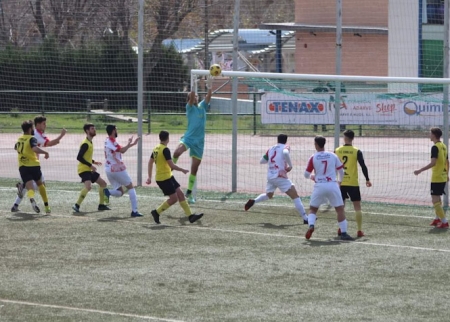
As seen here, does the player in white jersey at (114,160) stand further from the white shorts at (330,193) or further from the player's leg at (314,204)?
the white shorts at (330,193)

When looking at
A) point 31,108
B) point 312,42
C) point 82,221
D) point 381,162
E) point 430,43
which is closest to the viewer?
point 82,221

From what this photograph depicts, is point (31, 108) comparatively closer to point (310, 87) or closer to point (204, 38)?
point (204, 38)

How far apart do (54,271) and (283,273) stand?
9.06ft

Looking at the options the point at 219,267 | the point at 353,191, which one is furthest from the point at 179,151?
the point at 219,267

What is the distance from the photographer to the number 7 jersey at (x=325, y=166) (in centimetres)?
1332

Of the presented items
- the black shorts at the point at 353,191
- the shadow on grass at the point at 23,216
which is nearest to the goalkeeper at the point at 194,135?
the shadow on grass at the point at 23,216

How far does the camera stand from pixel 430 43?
60.9 ft

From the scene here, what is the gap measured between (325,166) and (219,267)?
280 cm

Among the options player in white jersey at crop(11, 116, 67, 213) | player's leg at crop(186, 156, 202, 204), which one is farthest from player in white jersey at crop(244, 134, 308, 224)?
player in white jersey at crop(11, 116, 67, 213)

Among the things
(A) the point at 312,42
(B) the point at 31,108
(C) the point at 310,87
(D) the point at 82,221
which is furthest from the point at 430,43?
(B) the point at 31,108

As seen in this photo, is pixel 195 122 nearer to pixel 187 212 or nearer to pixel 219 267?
pixel 187 212

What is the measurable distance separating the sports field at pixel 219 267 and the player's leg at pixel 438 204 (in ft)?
0.82

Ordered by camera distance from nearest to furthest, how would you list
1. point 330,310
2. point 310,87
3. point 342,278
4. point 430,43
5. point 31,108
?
point 330,310 < point 342,278 < point 430,43 < point 310,87 < point 31,108

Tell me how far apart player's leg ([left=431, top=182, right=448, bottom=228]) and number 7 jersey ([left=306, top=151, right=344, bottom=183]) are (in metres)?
2.10
